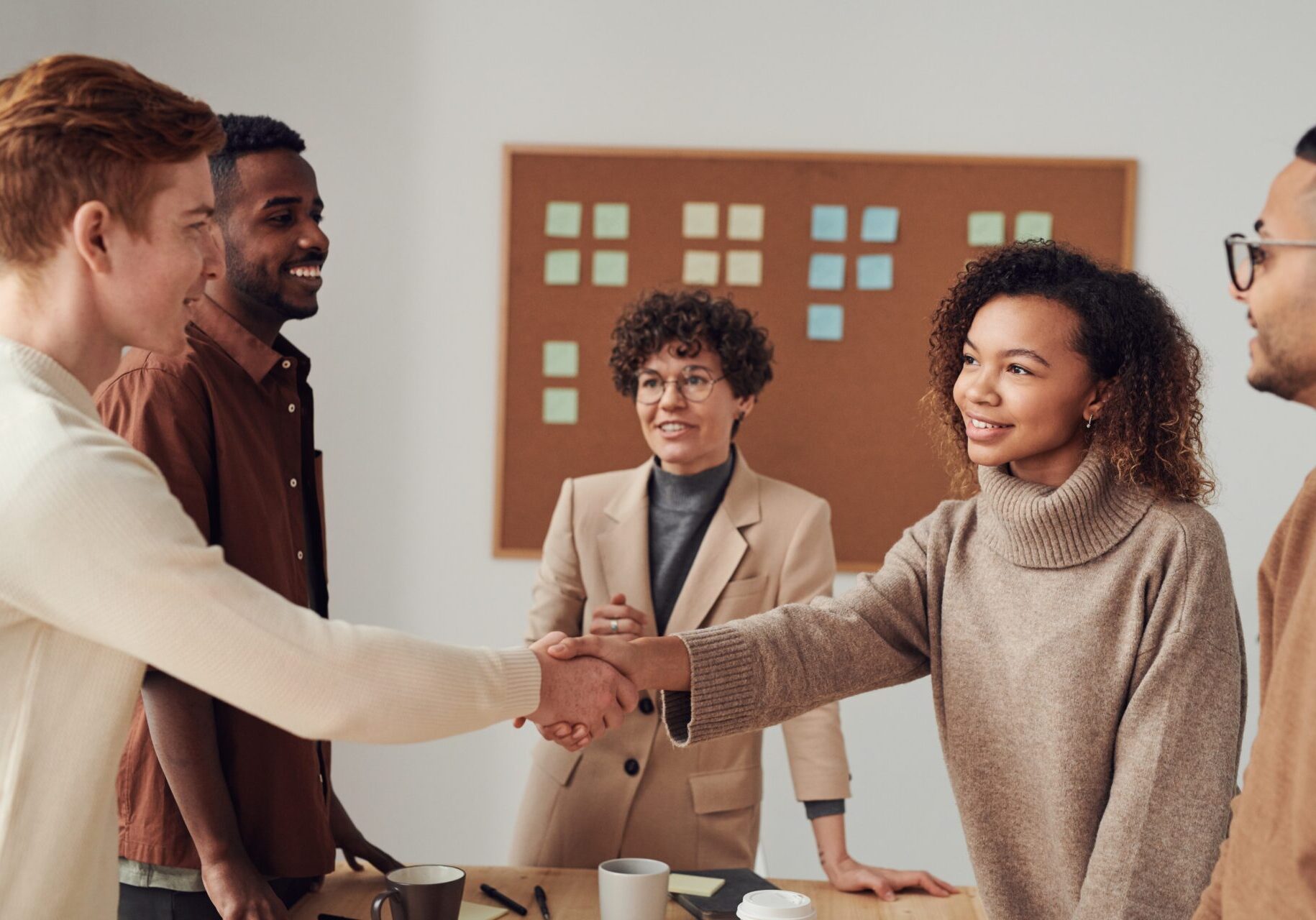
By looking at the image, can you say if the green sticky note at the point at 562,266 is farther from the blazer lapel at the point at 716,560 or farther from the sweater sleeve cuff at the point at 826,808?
the sweater sleeve cuff at the point at 826,808

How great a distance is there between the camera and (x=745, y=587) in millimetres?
2451

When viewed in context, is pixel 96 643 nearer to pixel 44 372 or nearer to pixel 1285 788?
pixel 44 372

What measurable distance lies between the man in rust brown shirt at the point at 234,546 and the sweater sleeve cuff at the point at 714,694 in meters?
0.52

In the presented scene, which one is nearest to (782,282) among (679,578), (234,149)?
(679,578)

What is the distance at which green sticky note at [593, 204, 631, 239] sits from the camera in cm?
354

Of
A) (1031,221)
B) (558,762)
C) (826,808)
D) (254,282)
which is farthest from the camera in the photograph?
(1031,221)

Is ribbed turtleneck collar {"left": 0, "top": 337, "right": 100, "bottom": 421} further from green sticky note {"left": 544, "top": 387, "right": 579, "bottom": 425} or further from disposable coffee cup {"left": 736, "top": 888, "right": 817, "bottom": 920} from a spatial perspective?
green sticky note {"left": 544, "top": 387, "right": 579, "bottom": 425}

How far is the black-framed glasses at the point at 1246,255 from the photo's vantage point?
121cm

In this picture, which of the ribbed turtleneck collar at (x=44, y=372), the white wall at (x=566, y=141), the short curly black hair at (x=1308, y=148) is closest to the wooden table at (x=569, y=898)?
the ribbed turtleneck collar at (x=44, y=372)

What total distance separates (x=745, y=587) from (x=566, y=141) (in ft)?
5.44

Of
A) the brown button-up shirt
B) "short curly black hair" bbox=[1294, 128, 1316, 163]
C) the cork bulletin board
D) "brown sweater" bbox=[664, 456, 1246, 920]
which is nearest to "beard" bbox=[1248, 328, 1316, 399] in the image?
"short curly black hair" bbox=[1294, 128, 1316, 163]

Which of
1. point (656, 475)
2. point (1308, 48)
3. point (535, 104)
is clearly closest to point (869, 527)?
point (656, 475)

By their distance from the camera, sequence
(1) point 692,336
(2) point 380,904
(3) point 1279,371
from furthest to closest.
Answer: (1) point 692,336, (2) point 380,904, (3) point 1279,371

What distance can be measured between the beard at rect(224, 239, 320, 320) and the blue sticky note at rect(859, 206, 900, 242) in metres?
2.01
